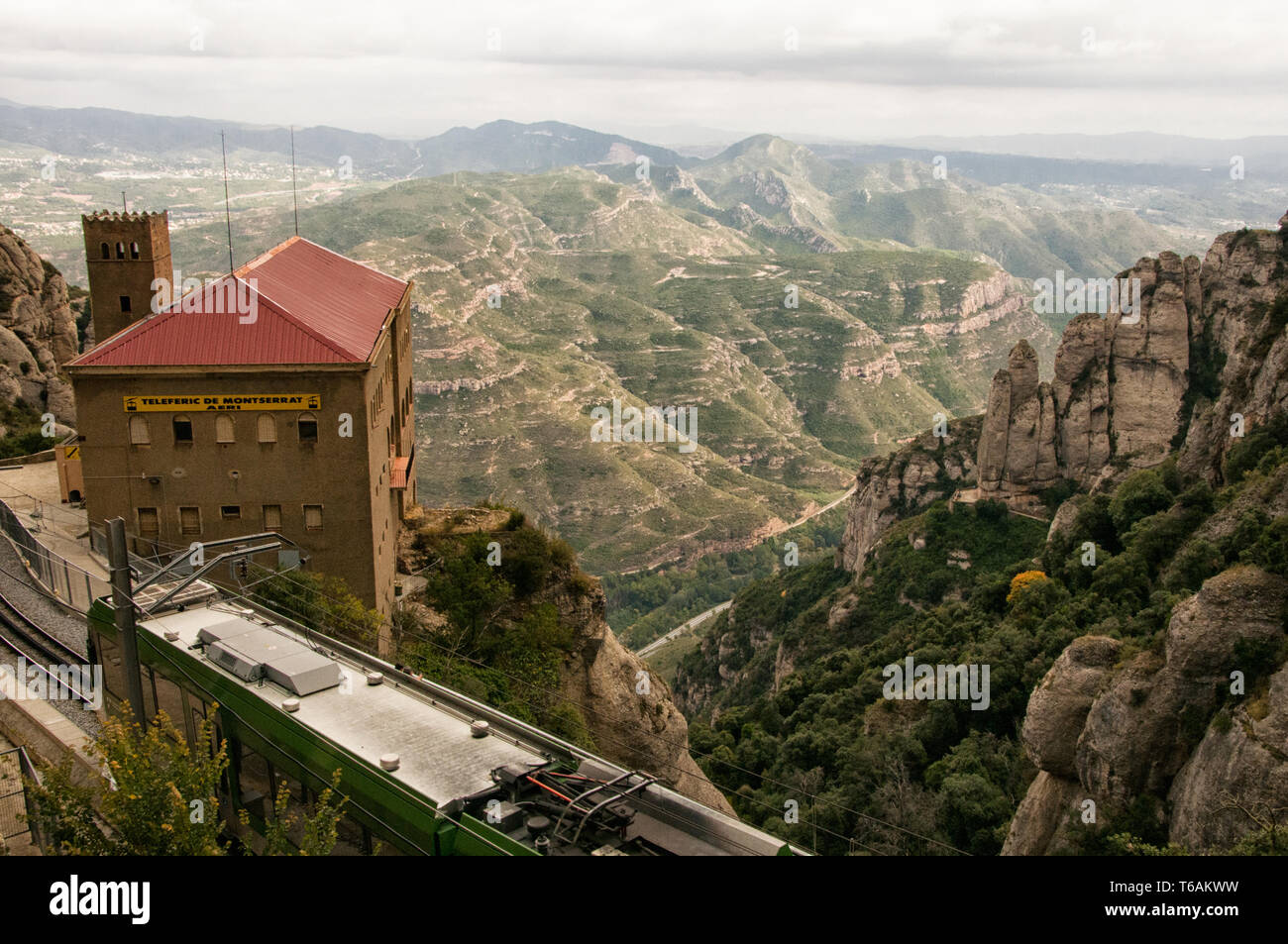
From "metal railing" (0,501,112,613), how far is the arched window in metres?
6.60

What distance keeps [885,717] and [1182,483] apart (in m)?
18.9

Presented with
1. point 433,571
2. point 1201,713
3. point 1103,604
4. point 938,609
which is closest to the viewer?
point 1201,713

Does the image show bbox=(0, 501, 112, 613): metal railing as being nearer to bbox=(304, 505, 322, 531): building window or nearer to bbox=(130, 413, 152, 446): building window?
bbox=(130, 413, 152, 446): building window

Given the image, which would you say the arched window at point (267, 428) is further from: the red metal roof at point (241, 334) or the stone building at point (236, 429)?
the red metal roof at point (241, 334)

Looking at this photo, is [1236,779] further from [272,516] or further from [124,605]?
[272,516]

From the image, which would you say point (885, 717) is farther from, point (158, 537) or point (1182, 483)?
point (158, 537)

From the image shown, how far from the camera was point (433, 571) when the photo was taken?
42969 millimetres

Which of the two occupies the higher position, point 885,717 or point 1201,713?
point 1201,713

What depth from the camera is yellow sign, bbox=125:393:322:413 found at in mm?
33938

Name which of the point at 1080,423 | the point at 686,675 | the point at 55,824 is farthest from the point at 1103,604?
the point at 686,675

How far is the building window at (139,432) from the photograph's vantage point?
112ft

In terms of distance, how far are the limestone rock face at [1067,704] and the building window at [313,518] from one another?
23.9 metres

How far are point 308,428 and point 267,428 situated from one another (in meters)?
1.32
